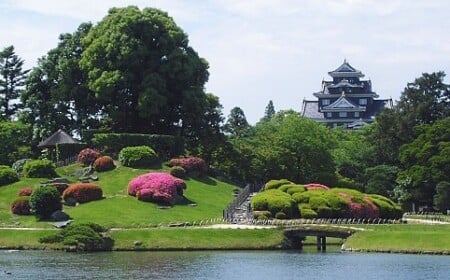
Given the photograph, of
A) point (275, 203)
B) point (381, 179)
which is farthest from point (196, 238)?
point (381, 179)

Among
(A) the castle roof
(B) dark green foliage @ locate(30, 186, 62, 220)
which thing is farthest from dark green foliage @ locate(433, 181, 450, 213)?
(A) the castle roof

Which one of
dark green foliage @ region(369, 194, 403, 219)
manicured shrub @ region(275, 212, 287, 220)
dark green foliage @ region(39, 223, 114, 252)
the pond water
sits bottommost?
the pond water

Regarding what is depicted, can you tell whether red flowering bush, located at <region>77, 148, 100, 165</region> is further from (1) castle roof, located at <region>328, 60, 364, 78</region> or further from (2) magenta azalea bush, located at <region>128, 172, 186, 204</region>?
(1) castle roof, located at <region>328, 60, 364, 78</region>

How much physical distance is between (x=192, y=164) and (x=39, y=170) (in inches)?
547

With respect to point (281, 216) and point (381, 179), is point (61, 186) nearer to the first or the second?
point (281, 216)

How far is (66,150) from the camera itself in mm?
88188

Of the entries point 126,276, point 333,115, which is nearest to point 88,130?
point 126,276

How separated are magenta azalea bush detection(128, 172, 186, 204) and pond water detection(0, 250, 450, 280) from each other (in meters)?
16.6

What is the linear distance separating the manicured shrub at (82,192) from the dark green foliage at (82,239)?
39.7 feet

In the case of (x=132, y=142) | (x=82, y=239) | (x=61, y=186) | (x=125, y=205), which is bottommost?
(x=82, y=239)

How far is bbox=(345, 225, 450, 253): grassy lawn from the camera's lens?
186 ft

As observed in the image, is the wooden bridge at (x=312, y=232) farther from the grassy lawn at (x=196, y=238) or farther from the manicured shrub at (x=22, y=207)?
the manicured shrub at (x=22, y=207)

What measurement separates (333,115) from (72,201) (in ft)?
326

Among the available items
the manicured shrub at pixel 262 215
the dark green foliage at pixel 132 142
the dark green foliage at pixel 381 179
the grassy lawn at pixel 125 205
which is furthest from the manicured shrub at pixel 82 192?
the dark green foliage at pixel 381 179
